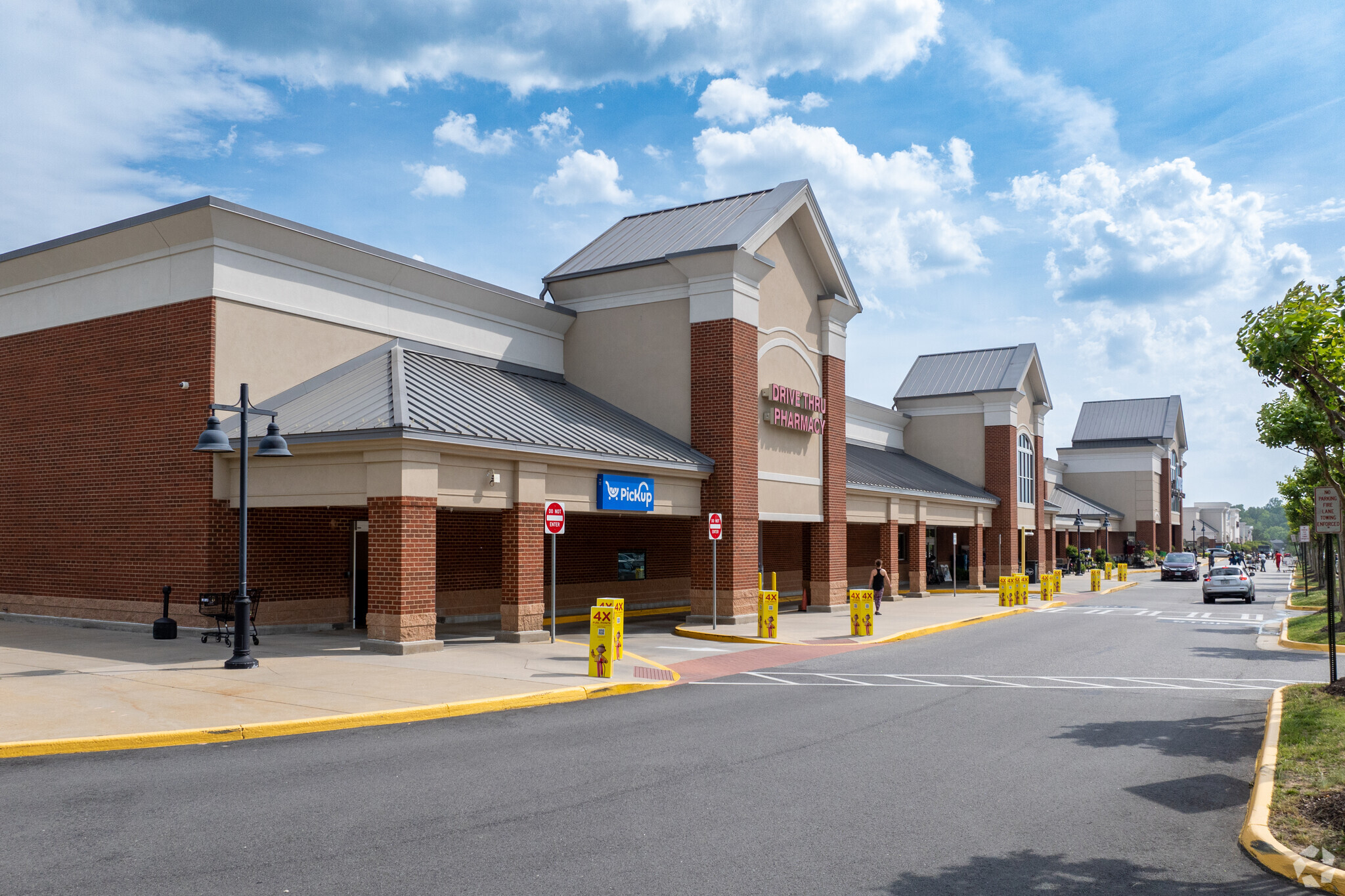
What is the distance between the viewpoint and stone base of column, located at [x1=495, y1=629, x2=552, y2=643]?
1864 cm

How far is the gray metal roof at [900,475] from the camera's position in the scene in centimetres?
3616

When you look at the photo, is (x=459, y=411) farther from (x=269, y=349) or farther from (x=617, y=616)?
(x=617, y=616)

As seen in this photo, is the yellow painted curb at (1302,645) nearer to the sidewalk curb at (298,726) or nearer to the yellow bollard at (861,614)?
the yellow bollard at (861,614)

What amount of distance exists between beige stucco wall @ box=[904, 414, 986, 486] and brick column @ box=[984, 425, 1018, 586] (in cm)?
45

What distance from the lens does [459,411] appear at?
62.1ft

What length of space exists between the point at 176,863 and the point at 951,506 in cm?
3889

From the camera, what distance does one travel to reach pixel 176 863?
614cm

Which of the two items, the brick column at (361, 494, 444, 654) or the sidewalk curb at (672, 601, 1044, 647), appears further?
the sidewalk curb at (672, 601, 1044, 647)

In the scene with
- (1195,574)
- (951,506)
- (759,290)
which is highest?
(759,290)

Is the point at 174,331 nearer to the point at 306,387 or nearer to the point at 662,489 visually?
the point at 306,387

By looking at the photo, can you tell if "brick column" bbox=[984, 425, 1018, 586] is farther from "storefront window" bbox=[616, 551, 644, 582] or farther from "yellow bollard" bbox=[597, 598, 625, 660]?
"yellow bollard" bbox=[597, 598, 625, 660]

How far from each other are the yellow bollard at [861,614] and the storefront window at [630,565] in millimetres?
7833

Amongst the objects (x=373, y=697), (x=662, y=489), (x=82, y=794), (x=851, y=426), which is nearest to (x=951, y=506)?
(x=851, y=426)

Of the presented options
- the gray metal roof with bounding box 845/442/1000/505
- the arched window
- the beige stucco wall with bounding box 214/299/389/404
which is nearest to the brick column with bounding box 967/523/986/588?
the gray metal roof with bounding box 845/442/1000/505
